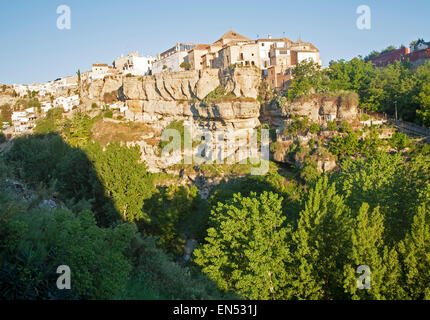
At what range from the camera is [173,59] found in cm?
4819

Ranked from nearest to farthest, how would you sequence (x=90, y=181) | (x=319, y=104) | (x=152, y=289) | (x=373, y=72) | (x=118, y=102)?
(x=152, y=289) < (x=90, y=181) < (x=319, y=104) < (x=373, y=72) < (x=118, y=102)

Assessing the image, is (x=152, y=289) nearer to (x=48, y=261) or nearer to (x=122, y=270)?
(x=122, y=270)

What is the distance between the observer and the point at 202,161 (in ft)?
110

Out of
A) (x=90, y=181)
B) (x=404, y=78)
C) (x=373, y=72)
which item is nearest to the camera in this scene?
(x=90, y=181)

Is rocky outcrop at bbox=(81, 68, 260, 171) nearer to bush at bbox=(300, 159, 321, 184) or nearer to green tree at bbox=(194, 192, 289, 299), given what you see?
bush at bbox=(300, 159, 321, 184)

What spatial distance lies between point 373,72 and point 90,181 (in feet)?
103

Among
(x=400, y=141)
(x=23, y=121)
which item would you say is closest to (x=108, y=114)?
(x=23, y=121)

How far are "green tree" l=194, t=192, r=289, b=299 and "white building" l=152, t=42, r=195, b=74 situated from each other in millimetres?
37407

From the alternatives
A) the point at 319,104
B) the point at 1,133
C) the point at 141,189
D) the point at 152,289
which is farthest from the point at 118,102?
the point at 152,289

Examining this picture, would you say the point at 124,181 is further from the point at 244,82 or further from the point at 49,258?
the point at 244,82

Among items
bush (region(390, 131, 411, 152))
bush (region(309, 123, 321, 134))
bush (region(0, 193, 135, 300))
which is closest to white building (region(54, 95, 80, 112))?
bush (region(309, 123, 321, 134))

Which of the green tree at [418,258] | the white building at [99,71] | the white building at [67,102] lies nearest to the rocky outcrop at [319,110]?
the green tree at [418,258]

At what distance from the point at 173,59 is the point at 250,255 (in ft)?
139

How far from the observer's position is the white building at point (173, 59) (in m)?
46.7
